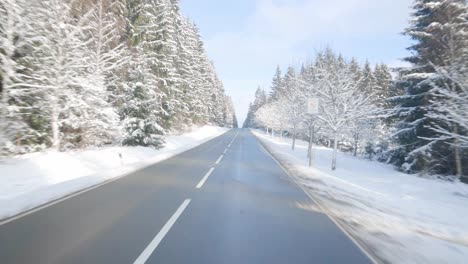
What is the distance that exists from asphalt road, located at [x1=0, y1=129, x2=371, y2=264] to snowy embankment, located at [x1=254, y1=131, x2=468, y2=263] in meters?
0.67

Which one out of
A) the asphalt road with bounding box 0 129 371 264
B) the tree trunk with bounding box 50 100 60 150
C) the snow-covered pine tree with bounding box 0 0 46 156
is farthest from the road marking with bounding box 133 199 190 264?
the tree trunk with bounding box 50 100 60 150

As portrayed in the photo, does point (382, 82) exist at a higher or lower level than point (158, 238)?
higher

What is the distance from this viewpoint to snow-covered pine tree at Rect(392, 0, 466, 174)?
59.1ft

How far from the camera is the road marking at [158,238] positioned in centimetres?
500

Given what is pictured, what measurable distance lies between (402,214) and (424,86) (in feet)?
40.5

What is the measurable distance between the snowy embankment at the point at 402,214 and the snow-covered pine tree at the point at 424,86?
2.93m

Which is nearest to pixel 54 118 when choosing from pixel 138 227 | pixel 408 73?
pixel 138 227

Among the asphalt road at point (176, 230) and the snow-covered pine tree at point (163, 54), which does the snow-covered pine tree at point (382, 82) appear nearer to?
the snow-covered pine tree at point (163, 54)

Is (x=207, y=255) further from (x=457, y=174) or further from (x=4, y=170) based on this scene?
(x=457, y=174)

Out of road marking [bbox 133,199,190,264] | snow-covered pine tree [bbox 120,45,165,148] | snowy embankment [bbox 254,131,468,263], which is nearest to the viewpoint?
road marking [bbox 133,199,190,264]

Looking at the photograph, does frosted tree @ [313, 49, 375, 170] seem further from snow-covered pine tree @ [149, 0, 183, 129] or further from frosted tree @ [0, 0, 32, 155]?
snow-covered pine tree @ [149, 0, 183, 129]

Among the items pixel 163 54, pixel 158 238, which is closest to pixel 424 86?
pixel 158 238

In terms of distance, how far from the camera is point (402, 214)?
9508 millimetres

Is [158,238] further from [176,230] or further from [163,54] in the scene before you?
[163,54]
